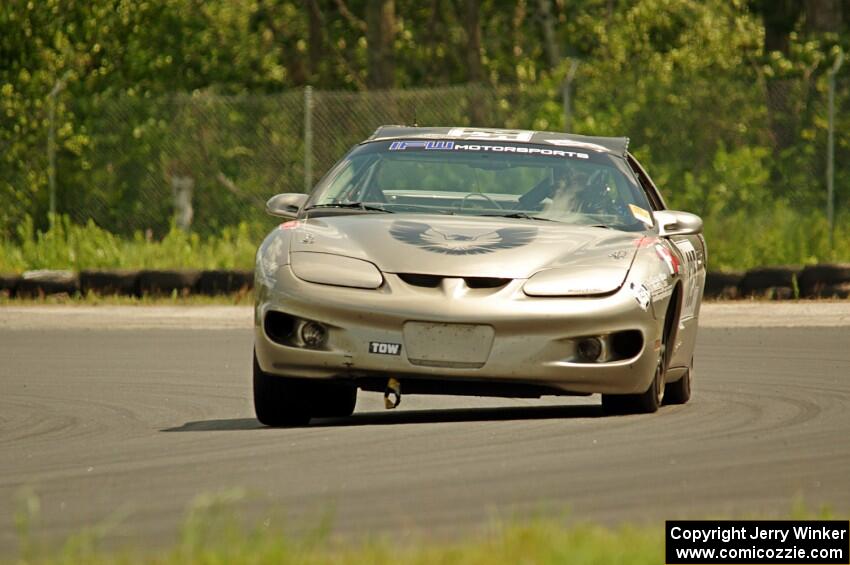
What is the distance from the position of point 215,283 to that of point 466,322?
459 inches

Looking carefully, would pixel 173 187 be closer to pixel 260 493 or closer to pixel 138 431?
pixel 138 431

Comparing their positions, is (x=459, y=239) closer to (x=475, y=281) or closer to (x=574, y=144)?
(x=475, y=281)

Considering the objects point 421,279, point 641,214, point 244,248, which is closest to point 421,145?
point 641,214

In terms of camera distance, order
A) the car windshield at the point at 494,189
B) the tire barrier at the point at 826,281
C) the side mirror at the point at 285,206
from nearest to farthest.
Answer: the car windshield at the point at 494,189 → the side mirror at the point at 285,206 → the tire barrier at the point at 826,281

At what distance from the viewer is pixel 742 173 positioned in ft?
75.5

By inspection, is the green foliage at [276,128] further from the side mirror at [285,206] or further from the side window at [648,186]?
the side mirror at [285,206]

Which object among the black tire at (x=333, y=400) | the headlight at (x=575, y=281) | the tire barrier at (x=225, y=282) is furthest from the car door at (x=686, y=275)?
the tire barrier at (x=225, y=282)

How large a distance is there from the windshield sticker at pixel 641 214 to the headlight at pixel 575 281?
3.16 ft

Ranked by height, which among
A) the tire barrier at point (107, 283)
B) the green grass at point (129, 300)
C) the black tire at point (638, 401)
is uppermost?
the black tire at point (638, 401)

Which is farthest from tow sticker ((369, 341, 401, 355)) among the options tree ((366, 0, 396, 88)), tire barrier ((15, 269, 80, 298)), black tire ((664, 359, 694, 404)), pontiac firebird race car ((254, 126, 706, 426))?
tree ((366, 0, 396, 88))

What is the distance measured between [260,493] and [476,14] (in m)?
31.8

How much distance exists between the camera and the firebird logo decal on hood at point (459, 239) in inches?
360

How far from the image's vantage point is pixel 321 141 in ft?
78.7

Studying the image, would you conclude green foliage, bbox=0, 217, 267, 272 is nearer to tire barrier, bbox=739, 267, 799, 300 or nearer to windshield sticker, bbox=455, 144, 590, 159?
tire barrier, bbox=739, 267, 799, 300
